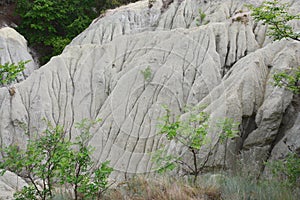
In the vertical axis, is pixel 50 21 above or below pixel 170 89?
above

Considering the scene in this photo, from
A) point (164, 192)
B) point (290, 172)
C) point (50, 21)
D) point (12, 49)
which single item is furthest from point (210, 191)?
point (50, 21)

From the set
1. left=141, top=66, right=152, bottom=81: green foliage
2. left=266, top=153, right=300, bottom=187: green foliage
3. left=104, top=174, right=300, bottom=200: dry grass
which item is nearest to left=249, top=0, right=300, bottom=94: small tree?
left=266, top=153, right=300, bottom=187: green foliage

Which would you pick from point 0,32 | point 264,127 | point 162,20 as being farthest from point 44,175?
point 0,32

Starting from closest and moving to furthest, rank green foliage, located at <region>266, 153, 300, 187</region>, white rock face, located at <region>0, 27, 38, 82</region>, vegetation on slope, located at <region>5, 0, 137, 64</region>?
green foliage, located at <region>266, 153, 300, 187</region> → white rock face, located at <region>0, 27, 38, 82</region> → vegetation on slope, located at <region>5, 0, 137, 64</region>

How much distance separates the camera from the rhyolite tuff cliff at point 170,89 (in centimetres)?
1122

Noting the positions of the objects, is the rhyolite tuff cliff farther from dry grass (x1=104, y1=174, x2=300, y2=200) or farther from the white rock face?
the white rock face

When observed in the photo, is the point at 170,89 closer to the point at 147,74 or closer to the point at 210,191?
the point at 147,74

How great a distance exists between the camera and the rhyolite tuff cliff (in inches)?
442

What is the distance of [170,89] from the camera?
1641 centimetres

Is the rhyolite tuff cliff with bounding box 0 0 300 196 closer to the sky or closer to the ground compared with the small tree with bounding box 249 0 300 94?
closer to the ground

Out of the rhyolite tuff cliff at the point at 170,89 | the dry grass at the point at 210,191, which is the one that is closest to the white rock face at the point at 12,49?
the rhyolite tuff cliff at the point at 170,89

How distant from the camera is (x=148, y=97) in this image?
55.0ft

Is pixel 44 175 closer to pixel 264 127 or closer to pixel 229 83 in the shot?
pixel 264 127

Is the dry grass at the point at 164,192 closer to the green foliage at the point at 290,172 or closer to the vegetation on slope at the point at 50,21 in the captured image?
the green foliage at the point at 290,172
